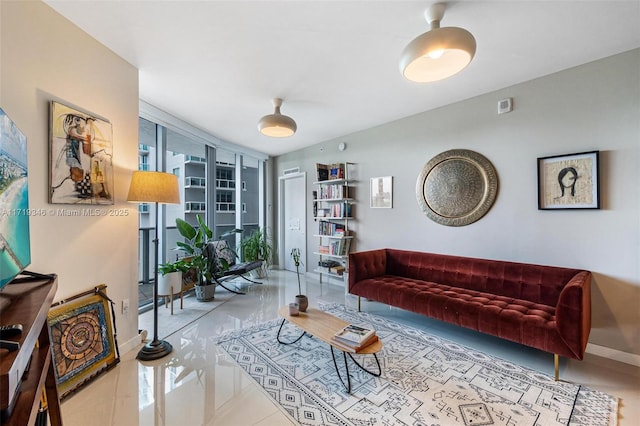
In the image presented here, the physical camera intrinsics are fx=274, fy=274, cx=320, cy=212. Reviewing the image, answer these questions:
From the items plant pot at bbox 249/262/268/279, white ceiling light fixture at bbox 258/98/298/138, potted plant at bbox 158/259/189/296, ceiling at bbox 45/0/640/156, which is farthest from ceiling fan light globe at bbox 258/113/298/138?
plant pot at bbox 249/262/268/279

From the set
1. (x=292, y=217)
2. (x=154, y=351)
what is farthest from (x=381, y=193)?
(x=154, y=351)

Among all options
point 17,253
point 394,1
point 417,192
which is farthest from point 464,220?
point 17,253

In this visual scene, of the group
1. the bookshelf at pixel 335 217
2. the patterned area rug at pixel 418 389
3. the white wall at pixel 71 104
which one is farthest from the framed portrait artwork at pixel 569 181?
the white wall at pixel 71 104

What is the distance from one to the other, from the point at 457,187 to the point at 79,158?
3649 mm

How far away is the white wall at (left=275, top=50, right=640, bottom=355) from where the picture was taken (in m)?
2.29

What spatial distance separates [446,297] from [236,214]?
4.16 meters

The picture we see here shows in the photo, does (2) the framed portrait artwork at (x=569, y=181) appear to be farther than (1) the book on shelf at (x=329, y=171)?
No

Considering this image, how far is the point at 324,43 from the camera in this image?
2.17m

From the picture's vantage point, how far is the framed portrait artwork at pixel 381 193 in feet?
13.2

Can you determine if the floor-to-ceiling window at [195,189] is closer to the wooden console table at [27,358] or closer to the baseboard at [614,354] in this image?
the wooden console table at [27,358]

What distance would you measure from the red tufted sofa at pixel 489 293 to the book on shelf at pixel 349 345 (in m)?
1.06

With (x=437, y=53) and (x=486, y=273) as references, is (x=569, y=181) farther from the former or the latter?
(x=437, y=53)

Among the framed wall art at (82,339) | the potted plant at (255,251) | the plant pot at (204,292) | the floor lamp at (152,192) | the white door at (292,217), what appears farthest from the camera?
the white door at (292,217)

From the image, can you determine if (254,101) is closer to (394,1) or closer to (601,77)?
(394,1)
